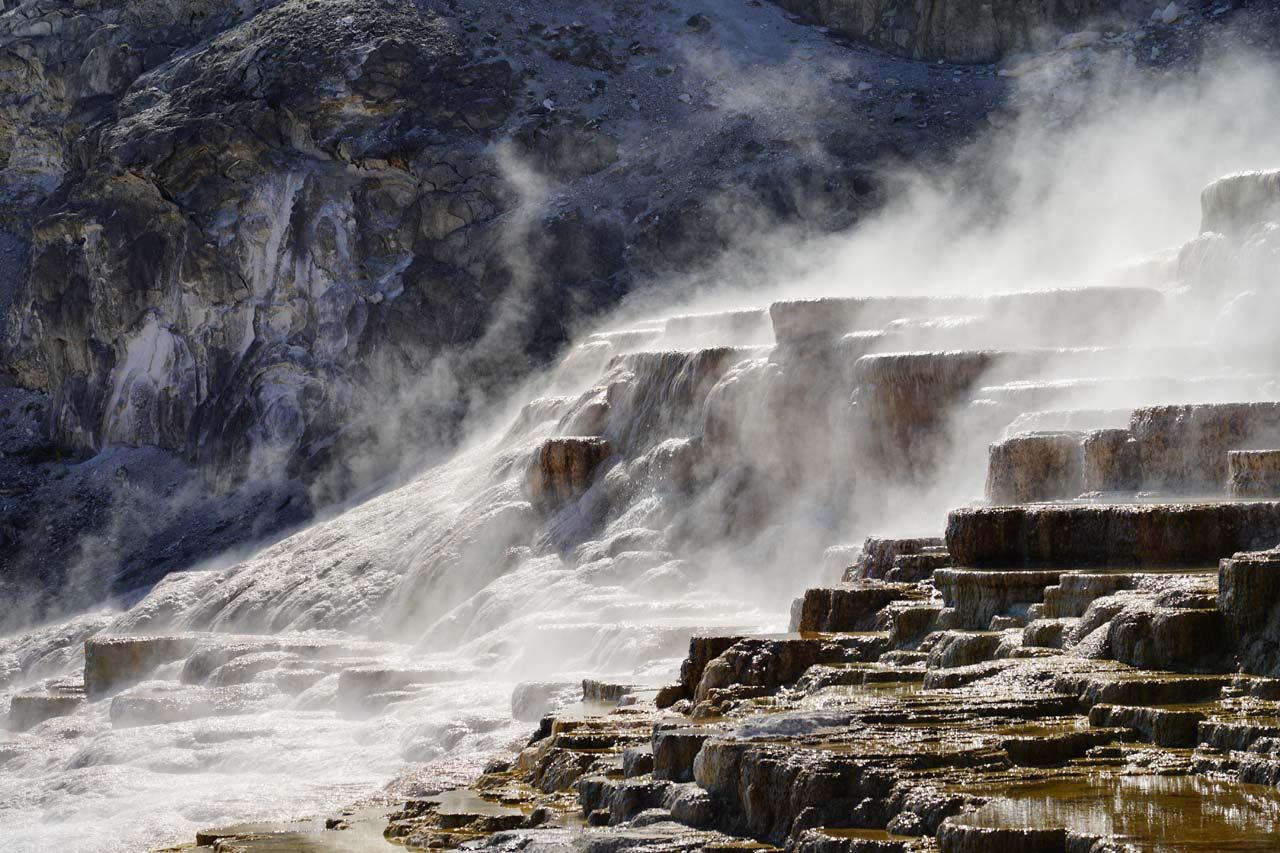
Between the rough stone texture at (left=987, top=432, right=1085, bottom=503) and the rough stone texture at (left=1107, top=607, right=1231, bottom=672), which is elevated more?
the rough stone texture at (left=987, top=432, right=1085, bottom=503)

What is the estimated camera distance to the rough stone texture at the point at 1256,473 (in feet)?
48.4

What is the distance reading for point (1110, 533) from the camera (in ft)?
45.3

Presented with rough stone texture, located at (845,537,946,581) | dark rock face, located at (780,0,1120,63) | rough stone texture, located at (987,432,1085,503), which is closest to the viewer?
rough stone texture, located at (845,537,946,581)

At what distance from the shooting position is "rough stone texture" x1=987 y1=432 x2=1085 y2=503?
1750cm

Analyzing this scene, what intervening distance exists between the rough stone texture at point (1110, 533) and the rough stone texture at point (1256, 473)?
1.43 meters

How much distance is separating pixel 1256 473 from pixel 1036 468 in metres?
3.11

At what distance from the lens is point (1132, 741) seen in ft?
32.0

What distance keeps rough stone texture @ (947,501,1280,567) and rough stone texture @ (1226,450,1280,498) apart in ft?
4.70

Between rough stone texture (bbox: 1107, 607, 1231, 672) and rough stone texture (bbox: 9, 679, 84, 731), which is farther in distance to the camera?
rough stone texture (bbox: 9, 679, 84, 731)

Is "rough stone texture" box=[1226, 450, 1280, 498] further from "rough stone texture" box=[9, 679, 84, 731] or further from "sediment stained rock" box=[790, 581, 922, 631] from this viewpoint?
"rough stone texture" box=[9, 679, 84, 731]

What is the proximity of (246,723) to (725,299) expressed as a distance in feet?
54.0

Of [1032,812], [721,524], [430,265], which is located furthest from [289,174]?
[1032,812]

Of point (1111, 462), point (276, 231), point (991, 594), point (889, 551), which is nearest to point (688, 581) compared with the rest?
point (889, 551)

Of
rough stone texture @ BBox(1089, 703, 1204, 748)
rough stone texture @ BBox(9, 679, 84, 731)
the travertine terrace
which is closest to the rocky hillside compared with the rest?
rough stone texture @ BBox(9, 679, 84, 731)
